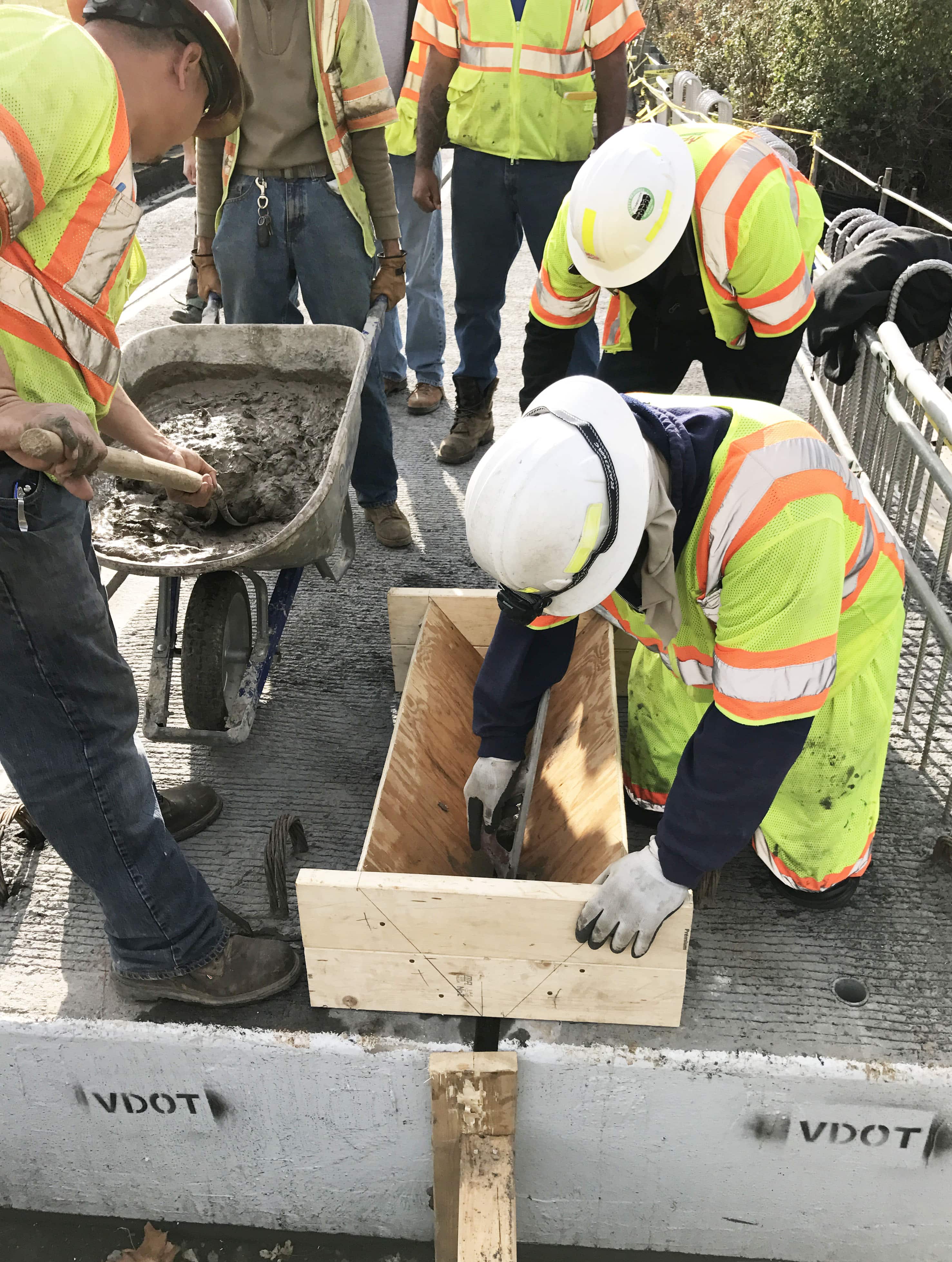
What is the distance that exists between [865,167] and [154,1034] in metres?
13.1

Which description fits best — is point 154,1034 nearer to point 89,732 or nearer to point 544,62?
point 89,732

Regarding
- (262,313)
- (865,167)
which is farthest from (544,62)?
(865,167)

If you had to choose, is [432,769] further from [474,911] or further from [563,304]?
[563,304]

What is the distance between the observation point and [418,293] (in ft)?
16.0

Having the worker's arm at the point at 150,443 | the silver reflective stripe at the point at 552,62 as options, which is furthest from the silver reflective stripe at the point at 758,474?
the silver reflective stripe at the point at 552,62

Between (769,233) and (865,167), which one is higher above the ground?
(769,233)

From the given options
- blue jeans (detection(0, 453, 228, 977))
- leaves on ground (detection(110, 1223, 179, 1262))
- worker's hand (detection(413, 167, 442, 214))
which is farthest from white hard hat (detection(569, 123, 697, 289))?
leaves on ground (detection(110, 1223, 179, 1262))

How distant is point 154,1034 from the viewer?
7.21 ft

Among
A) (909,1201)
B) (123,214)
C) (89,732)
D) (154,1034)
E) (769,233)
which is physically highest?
(123,214)

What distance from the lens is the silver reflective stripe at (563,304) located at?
3248 millimetres

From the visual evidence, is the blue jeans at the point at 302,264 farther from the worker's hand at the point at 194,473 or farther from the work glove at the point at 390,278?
the worker's hand at the point at 194,473

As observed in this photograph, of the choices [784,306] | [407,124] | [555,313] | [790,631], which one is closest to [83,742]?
[790,631]

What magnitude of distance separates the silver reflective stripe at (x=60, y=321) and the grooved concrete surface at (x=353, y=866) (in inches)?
54.7

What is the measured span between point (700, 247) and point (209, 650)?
1.82 meters
